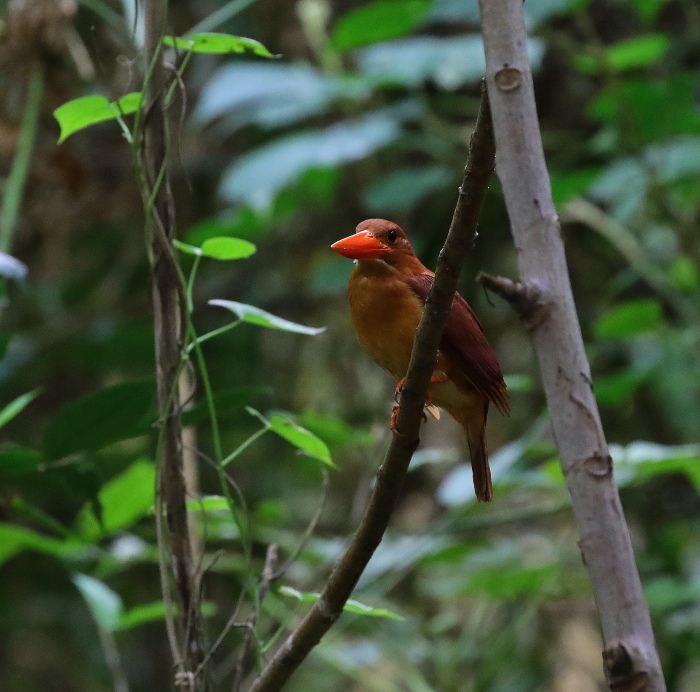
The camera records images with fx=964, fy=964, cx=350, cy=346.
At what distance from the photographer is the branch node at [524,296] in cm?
91

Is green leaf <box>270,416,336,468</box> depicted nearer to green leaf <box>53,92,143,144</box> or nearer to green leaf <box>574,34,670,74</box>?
green leaf <box>53,92,143,144</box>

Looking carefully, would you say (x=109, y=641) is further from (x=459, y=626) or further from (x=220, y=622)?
(x=459, y=626)

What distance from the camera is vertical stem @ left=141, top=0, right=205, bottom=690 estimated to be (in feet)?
4.07

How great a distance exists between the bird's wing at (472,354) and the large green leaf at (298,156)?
1275 millimetres

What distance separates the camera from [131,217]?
387 cm

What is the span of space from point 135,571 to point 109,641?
77.4 inches

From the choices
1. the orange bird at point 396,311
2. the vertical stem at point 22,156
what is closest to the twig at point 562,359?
the orange bird at point 396,311

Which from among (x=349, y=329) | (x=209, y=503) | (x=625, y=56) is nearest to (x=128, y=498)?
(x=209, y=503)

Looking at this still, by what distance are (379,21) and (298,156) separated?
17.7 inches

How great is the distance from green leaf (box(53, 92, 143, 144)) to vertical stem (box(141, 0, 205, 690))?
30mm

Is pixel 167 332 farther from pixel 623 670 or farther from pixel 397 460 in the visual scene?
pixel 623 670

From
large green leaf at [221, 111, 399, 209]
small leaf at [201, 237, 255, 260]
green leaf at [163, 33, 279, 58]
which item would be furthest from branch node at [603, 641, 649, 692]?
large green leaf at [221, 111, 399, 209]

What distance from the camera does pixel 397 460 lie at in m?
1.15

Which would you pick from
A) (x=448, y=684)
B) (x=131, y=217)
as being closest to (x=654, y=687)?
(x=448, y=684)
